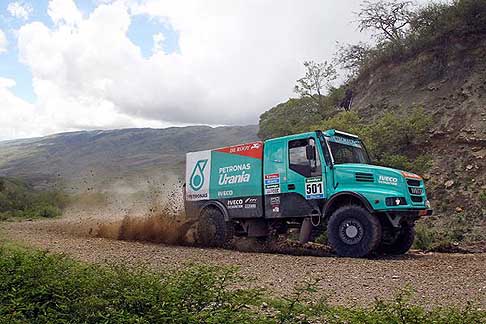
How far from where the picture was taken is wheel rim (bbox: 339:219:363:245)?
1037 centimetres

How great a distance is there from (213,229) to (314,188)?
11.0 feet

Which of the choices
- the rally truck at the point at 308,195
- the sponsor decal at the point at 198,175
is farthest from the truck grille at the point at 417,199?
the sponsor decal at the point at 198,175

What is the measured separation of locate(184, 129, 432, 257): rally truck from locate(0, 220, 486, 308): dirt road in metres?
0.81

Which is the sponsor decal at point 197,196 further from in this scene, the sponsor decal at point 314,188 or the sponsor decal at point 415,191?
the sponsor decal at point 415,191

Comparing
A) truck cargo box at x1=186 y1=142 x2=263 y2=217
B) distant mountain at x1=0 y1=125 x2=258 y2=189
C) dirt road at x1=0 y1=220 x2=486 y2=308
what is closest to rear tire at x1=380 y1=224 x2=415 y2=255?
dirt road at x1=0 y1=220 x2=486 y2=308

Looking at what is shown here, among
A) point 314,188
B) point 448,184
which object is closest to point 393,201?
point 314,188

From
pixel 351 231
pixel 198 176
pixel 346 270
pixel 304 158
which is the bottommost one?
pixel 346 270

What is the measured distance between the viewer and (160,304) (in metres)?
4.50

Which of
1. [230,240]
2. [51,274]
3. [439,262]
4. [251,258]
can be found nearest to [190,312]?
[51,274]

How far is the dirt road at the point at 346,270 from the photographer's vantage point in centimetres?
688

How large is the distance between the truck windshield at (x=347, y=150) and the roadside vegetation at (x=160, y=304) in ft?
21.5

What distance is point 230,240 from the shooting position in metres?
12.9

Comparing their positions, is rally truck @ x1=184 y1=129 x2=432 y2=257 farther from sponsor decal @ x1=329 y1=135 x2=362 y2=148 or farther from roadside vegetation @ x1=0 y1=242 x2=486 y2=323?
roadside vegetation @ x1=0 y1=242 x2=486 y2=323

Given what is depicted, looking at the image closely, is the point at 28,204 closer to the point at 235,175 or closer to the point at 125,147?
the point at 235,175
